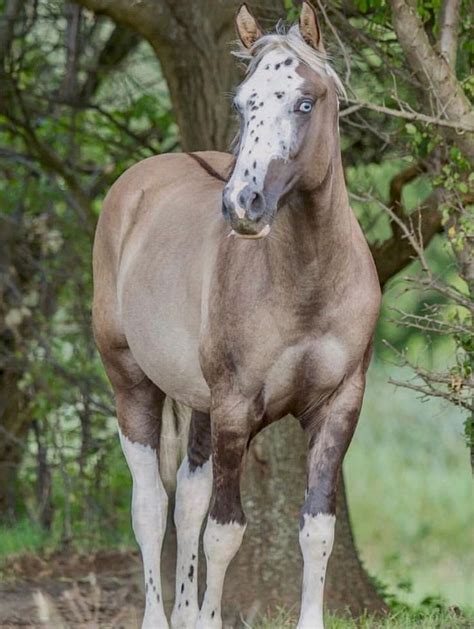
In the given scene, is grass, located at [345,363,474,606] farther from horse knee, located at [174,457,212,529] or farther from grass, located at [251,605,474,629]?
horse knee, located at [174,457,212,529]

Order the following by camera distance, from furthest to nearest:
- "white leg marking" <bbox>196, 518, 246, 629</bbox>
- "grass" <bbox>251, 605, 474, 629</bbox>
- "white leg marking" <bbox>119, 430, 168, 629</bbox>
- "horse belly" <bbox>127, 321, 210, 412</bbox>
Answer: "white leg marking" <bbox>119, 430, 168, 629</bbox>
"grass" <bbox>251, 605, 474, 629</bbox>
"horse belly" <bbox>127, 321, 210, 412</bbox>
"white leg marking" <bbox>196, 518, 246, 629</bbox>

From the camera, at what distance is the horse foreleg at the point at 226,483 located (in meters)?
4.49

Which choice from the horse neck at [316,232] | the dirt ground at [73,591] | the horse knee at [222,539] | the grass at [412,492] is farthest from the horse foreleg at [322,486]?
the grass at [412,492]

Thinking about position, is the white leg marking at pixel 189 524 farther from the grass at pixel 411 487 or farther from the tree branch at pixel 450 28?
the grass at pixel 411 487

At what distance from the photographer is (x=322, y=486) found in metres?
4.47

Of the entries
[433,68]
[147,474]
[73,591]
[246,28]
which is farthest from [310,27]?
[73,591]

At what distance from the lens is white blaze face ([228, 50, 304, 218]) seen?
3.92 m

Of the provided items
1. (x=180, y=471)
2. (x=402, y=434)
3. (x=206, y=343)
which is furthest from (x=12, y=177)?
(x=402, y=434)

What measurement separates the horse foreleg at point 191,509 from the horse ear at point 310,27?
167cm

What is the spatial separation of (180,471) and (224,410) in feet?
3.22

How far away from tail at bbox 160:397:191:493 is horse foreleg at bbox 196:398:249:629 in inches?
35.2

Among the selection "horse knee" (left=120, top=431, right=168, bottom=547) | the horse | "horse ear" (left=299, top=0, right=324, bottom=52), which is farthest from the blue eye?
"horse knee" (left=120, top=431, right=168, bottom=547)

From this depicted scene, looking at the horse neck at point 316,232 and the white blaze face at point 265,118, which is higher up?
the white blaze face at point 265,118

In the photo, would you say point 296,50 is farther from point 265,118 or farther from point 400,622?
point 400,622
